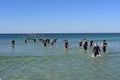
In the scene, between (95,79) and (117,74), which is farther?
(117,74)

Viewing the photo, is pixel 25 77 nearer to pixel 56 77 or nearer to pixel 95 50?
pixel 56 77

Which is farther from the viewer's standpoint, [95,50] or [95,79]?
[95,50]

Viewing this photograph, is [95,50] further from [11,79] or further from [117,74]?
[11,79]

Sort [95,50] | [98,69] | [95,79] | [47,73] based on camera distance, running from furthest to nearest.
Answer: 1. [95,50]
2. [98,69]
3. [47,73]
4. [95,79]

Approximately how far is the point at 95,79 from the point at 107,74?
2.09 metres

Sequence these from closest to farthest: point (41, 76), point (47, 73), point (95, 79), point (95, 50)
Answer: point (95, 79)
point (41, 76)
point (47, 73)
point (95, 50)

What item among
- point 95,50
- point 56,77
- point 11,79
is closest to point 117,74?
point 56,77

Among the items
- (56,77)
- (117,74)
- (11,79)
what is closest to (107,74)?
(117,74)

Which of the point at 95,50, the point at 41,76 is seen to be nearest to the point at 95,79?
the point at 41,76

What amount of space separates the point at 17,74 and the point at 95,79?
18.5 feet

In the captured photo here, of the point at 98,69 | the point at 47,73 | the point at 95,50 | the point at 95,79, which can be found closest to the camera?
the point at 95,79

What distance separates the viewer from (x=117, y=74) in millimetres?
21016

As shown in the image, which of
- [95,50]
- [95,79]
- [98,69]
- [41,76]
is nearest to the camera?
[95,79]

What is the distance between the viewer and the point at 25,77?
20406mm
